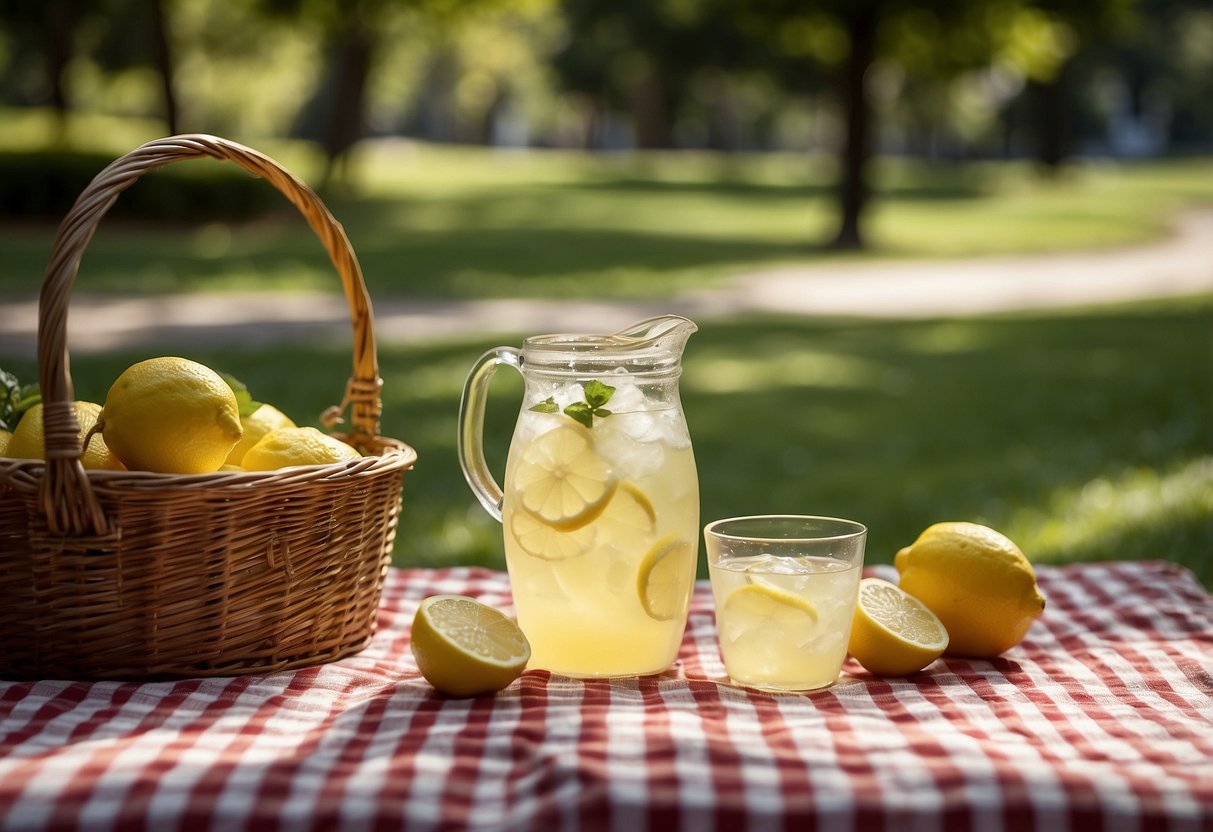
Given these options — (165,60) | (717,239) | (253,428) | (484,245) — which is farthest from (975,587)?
(165,60)

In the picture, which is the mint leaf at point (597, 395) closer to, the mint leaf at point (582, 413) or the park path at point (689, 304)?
the mint leaf at point (582, 413)

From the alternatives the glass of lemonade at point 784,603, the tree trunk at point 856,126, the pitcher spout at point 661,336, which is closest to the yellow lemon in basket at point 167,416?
the pitcher spout at point 661,336

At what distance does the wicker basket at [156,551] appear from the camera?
6.09ft

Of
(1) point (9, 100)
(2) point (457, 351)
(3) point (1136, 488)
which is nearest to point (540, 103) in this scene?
(1) point (9, 100)

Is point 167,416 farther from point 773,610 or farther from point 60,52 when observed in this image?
point 60,52

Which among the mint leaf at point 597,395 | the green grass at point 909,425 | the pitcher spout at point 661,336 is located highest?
the pitcher spout at point 661,336

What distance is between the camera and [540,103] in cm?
6412

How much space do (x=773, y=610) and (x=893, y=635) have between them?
23 centimetres

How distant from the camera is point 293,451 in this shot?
6.85ft

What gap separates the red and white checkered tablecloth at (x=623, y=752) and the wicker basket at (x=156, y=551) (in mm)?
60

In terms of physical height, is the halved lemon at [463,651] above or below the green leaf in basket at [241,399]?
below

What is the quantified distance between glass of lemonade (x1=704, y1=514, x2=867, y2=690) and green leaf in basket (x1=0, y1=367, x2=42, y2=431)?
3.87 feet

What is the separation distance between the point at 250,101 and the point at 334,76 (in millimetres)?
13646

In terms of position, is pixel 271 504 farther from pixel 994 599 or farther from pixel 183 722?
pixel 994 599
